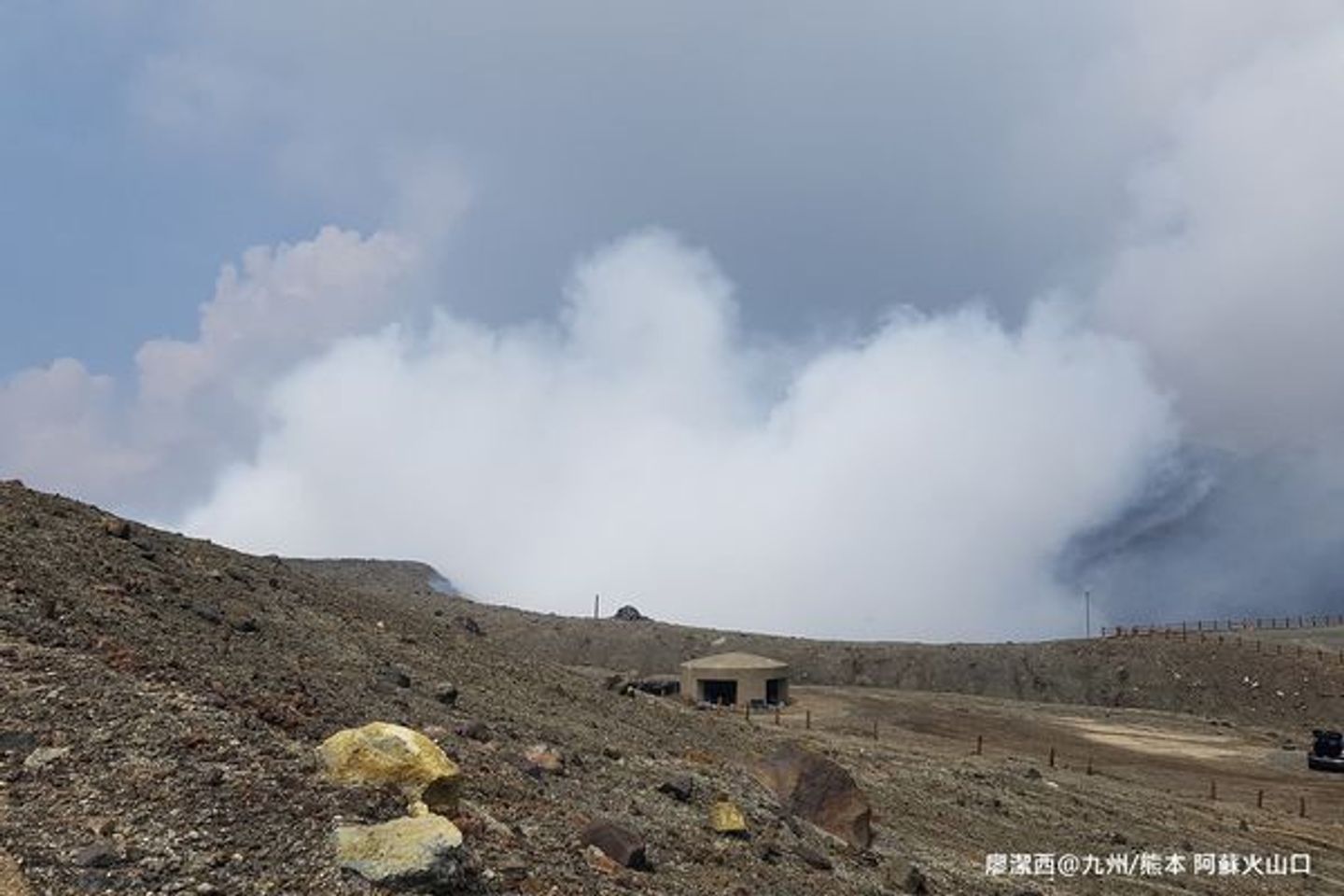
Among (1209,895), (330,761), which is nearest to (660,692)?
(1209,895)

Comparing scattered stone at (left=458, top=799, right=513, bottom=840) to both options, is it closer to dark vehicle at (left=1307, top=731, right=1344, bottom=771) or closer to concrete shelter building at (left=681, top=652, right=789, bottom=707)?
concrete shelter building at (left=681, top=652, right=789, bottom=707)

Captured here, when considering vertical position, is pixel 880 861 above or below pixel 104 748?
below

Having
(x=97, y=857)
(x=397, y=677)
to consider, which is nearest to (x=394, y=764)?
(x=97, y=857)

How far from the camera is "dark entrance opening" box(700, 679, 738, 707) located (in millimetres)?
63156

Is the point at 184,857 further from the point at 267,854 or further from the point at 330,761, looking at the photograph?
the point at 330,761

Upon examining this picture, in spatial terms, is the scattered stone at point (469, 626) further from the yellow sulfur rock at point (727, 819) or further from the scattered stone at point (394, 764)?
the scattered stone at point (394, 764)

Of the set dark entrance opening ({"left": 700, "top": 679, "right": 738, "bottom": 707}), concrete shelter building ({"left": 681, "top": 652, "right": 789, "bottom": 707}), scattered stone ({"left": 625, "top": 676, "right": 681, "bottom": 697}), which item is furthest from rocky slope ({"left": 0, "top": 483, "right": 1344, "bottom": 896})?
dark entrance opening ({"left": 700, "top": 679, "right": 738, "bottom": 707})

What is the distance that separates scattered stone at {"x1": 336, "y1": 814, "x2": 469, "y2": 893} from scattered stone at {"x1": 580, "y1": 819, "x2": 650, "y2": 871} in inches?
119

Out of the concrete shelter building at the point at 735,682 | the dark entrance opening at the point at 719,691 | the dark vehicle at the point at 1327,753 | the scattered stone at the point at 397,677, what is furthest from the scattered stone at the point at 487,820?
the dark vehicle at the point at 1327,753

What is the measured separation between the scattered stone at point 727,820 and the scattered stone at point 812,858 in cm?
92

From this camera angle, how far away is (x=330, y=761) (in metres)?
12.9

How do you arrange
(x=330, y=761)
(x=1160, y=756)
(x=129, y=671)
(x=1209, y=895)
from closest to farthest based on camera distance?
1. (x=330, y=761)
2. (x=129, y=671)
3. (x=1209, y=895)
4. (x=1160, y=756)

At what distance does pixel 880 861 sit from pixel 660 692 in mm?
37318

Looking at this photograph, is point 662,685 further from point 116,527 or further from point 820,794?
point 820,794
